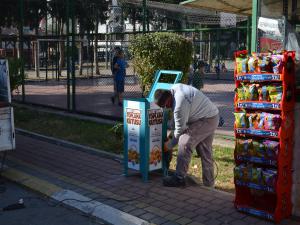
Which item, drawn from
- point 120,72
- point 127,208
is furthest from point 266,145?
point 120,72

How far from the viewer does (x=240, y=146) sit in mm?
4945

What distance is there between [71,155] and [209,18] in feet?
51.8

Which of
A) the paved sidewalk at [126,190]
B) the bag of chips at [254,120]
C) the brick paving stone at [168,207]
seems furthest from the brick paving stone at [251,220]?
the bag of chips at [254,120]

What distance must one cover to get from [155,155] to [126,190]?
65cm

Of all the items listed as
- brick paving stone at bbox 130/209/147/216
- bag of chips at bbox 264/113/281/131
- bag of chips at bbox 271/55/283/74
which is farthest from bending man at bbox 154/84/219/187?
bag of chips at bbox 271/55/283/74

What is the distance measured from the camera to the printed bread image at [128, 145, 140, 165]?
627cm

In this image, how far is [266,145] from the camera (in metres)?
4.69

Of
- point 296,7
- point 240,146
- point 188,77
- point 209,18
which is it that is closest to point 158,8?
point 209,18

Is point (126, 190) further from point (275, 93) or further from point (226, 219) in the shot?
point (275, 93)

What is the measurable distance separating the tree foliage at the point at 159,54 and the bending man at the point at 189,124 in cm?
227

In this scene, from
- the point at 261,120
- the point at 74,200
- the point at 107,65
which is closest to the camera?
the point at 261,120

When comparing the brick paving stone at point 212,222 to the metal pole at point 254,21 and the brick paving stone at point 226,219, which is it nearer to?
the brick paving stone at point 226,219

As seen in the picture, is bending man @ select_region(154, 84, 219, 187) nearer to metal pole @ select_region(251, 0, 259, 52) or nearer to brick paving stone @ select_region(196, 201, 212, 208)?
brick paving stone @ select_region(196, 201, 212, 208)

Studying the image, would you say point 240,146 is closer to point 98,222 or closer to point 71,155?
point 98,222
